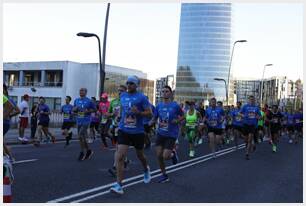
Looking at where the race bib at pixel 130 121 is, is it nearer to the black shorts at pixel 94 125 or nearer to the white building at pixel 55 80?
the black shorts at pixel 94 125

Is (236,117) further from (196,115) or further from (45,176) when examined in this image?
(45,176)

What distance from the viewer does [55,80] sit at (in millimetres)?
64938

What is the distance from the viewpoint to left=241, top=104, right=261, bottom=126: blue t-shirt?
14.5m

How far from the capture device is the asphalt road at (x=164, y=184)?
24.1 feet

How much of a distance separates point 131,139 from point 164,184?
119cm

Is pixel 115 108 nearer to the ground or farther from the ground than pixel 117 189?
farther from the ground

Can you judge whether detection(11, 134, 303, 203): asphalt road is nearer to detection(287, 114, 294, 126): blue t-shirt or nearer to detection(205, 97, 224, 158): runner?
detection(205, 97, 224, 158): runner

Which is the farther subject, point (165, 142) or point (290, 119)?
point (290, 119)

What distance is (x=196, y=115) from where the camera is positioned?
15.6 metres

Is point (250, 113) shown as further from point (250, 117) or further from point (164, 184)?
point (164, 184)

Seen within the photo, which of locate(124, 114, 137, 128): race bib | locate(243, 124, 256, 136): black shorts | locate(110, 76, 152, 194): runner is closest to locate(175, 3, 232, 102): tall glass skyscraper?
locate(243, 124, 256, 136): black shorts

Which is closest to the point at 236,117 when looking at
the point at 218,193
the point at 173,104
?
the point at 173,104

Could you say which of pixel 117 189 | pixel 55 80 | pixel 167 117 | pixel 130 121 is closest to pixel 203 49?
pixel 55 80

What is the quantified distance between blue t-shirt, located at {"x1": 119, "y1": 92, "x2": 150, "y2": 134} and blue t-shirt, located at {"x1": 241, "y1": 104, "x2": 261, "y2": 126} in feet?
23.4
